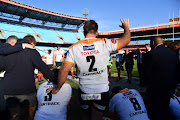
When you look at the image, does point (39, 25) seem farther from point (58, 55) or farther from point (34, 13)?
point (58, 55)

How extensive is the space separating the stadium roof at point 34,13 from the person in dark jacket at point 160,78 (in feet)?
117

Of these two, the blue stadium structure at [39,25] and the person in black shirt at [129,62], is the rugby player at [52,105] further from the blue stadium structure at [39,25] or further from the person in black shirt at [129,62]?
the blue stadium structure at [39,25]

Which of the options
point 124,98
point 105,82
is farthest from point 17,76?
point 124,98

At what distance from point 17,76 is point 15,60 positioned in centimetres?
29

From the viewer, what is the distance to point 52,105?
2.29 m

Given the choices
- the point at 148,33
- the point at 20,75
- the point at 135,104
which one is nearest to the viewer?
the point at 20,75

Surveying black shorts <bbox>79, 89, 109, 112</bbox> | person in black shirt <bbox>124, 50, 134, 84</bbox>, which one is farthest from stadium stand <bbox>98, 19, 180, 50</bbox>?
black shorts <bbox>79, 89, 109, 112</bbox>

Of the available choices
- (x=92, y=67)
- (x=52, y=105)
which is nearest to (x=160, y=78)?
(x=92, y=67)

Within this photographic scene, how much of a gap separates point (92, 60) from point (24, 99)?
1.53m

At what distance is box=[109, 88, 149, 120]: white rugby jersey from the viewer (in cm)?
242

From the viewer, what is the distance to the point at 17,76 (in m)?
2.39

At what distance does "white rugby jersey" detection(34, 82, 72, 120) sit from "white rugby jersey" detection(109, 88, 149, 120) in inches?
40.4

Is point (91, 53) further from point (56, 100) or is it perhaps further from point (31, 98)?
point (31, 98)

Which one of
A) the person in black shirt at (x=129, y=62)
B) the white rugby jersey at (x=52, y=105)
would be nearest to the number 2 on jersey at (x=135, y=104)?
the white rugby jersey at (x=52, y=105)
